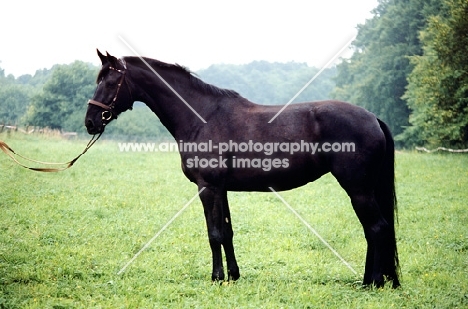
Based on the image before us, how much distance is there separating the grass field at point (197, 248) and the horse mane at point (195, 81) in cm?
254

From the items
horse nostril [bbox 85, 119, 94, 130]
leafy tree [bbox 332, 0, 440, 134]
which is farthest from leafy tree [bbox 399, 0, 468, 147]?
horse nostril [bbox 85, 119, 94, 130]

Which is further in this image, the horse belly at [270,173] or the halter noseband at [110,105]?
the halter noseband at [110,105]

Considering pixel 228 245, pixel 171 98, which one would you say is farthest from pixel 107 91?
pixel 228 245

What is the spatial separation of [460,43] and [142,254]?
79.0 feet

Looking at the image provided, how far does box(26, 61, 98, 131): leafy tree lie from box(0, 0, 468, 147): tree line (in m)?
0.12

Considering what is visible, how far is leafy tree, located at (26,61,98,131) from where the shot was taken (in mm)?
52125

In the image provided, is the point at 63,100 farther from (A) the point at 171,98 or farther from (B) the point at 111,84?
(A) the point at 171,98

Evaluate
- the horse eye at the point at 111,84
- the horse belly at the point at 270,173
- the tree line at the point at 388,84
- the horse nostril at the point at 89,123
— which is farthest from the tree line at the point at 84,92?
the horse belly at the point at 270,173

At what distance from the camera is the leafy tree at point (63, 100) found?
5212 cm

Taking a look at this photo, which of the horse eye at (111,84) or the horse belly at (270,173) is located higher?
the horse eye at (111,84)

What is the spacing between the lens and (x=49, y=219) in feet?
30.8

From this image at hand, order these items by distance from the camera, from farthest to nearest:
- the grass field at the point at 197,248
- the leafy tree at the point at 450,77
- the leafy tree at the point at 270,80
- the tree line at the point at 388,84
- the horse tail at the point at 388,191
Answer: the leafy tree at the point at 270,80 → the tree line at the point at 388,84 → the leafy tree at the point at 450,77 → the horse tail at the point at 388,191 → the grass field at the point at 197,248

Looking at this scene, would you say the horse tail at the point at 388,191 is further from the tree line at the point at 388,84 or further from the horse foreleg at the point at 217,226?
the tree line at the point at 388,84

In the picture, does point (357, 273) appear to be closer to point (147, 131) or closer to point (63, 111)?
point (63, 111)
